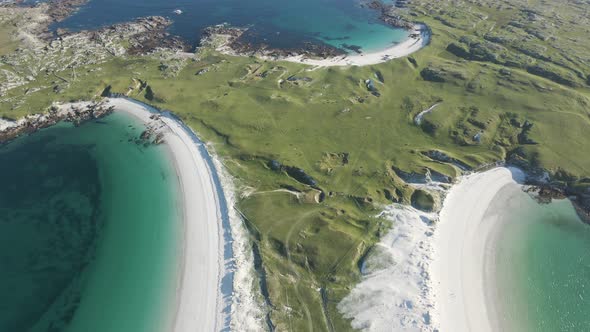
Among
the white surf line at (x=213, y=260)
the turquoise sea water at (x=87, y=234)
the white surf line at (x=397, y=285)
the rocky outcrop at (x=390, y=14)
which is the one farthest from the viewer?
the rocky outcrop at (x=390, y=14)

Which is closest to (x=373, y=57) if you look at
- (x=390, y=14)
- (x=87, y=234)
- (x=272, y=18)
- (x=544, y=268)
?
(x=390, y=14)

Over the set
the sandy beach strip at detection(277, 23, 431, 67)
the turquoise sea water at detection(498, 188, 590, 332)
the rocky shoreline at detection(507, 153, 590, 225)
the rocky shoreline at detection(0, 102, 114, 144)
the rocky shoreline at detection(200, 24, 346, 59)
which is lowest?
the turquoise sea water at detection(498, 188, 590, 332)

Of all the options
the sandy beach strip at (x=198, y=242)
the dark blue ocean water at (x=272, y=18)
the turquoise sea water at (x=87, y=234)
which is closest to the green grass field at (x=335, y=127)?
the sandy beach strip at (x=198, y=242)

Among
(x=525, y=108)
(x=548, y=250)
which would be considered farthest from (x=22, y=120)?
(x=525, y=108)

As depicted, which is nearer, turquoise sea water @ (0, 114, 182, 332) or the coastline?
turquoise sea water @ (0, 114, 182, 332)

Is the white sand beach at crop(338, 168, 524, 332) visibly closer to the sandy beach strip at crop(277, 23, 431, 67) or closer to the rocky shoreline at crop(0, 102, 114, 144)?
the sandy beach strip at crop(277, 23, 431, 67)

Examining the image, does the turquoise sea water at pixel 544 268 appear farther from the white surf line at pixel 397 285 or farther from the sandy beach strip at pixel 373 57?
the sandy beach strip at pixel 373 57

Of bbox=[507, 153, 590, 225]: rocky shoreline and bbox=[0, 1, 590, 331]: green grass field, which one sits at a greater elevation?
bbox=[0, 1, 590, 331]: green grass field

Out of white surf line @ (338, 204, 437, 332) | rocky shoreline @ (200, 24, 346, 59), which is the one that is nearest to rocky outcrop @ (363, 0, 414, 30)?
rocky shoreline @ (200, 24, 346, 59)
